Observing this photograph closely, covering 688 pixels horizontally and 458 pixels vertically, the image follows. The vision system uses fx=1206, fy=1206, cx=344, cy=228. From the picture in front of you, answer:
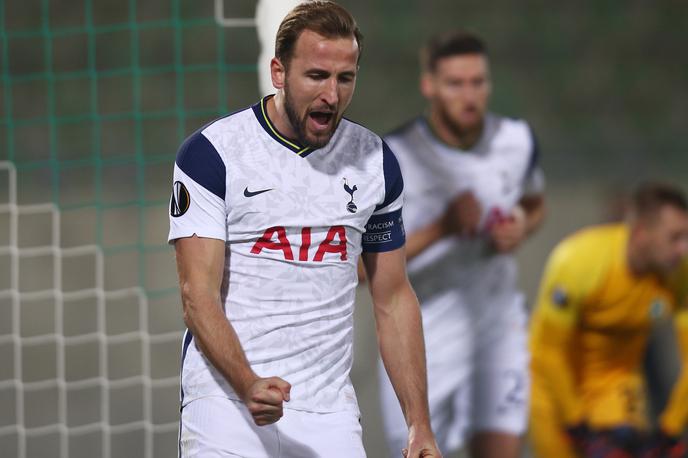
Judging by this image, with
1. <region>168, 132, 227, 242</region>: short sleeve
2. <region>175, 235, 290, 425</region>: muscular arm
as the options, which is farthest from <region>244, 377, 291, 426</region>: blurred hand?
<region>168, 132, 227, 242</region>: short sleeve

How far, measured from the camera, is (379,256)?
279cm

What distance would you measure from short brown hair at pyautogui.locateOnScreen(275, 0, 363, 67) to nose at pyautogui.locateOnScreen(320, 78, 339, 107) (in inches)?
3.9

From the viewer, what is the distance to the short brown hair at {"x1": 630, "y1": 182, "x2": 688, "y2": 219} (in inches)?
206

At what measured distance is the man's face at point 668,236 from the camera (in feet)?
17.1

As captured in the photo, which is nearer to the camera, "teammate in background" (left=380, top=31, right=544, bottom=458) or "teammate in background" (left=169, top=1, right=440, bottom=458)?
"teammate in background" (left=169, top=1, right=440, bottom=458)

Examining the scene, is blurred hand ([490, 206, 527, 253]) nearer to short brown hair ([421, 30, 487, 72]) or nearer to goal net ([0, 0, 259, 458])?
short brown hair ([421, 30, 487, 72])

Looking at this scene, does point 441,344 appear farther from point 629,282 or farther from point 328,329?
point 328,329

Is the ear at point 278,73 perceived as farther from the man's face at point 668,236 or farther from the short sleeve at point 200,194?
the man's face at point 668,236

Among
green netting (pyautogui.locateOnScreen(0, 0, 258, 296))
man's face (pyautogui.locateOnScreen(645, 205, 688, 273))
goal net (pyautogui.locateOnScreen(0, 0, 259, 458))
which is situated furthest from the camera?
green netting (pyautogui.locateOnScreen(0, 0, 258, 296))

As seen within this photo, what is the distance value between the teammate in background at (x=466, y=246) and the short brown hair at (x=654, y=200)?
20.6 inches

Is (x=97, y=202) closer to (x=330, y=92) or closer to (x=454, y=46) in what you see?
(x=454, y=46)

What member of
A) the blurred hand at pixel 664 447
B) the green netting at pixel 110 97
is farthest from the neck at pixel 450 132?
the green netting at pixel 110 97

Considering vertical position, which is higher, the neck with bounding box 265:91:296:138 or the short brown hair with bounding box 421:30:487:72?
the short brown hair with bounding box 421:30:487:72

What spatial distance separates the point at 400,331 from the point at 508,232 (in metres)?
2.19
